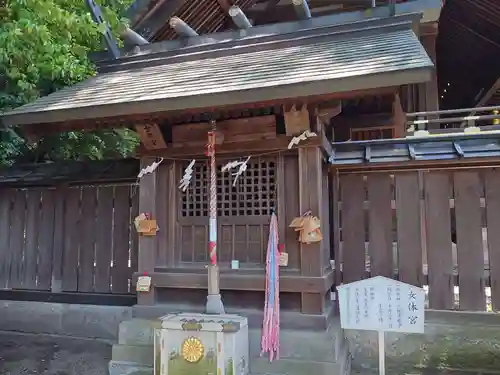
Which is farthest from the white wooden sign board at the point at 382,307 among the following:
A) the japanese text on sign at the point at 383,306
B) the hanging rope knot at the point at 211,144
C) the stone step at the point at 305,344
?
the hanging rope knot at the point at 211,144

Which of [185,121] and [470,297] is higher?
[185,121]

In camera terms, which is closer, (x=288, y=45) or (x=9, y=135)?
(x=288, y=45)

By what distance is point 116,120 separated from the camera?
4898mm

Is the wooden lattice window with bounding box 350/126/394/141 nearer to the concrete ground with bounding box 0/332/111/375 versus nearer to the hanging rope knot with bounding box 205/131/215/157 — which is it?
the hanging rope knot with bounding box 205/131/215/157

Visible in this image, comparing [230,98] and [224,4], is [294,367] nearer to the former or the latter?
[230,98]

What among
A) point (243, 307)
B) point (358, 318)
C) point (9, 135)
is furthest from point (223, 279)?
point (9, 135)

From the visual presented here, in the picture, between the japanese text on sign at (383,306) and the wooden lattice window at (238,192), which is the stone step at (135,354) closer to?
the wooden lattice window at (238,192)

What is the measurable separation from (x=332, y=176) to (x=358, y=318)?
7.14 ft

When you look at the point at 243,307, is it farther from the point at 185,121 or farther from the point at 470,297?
the point at 470,297

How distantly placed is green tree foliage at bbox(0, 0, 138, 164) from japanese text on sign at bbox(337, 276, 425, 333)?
4958 mm

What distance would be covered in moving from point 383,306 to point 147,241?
286cm

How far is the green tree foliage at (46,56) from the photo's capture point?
17.9 feet

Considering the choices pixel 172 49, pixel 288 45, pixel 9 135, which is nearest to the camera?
pixel 288 45

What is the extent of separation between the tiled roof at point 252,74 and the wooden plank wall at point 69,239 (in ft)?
5.99
